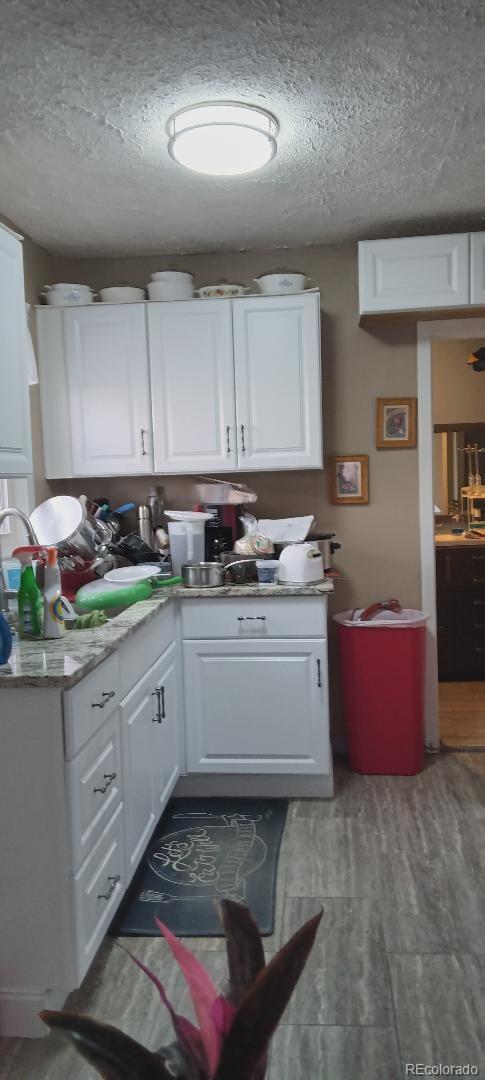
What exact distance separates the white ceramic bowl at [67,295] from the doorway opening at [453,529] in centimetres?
153

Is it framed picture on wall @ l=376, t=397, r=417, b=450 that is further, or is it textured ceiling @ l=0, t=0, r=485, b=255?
framed picture on wall @ l=376, t=397, r=417, b=450

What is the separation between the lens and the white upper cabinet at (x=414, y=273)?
3.23 meters

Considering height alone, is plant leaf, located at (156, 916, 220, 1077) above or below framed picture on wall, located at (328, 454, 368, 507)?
below

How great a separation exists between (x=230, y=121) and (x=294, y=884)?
2.37 metres

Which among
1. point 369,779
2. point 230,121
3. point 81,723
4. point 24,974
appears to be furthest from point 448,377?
A: point 24,974

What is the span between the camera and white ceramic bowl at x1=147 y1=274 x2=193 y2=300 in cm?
343

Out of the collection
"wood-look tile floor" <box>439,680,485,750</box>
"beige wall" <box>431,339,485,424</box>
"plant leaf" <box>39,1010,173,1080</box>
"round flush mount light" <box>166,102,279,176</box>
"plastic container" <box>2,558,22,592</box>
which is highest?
"round flush mount light" <box>166,102,279,176</box>

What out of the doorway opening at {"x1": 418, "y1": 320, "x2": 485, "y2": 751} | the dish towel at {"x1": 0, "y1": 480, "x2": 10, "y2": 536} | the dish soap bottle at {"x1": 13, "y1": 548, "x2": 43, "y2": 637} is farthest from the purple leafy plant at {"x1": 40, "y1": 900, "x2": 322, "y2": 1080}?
the doorway opening at {"x1": 418, "y1": 320, "x2": 485, "y2": 751}

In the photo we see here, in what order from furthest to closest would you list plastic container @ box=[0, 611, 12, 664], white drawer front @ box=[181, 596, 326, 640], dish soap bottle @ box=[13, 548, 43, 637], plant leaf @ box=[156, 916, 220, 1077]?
white drawer front @ box=[181, 596, 326, 640] < dish soap bottle @ box=[13, 548, 43, 637] < plastic container @ box=[0, 611, 12, 664] < plant leaf @ box=[156, 916, 220, 1077]

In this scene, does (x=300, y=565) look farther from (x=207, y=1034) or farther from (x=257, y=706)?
(x=207, y=1034)

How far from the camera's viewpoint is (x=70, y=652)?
2.02 metres

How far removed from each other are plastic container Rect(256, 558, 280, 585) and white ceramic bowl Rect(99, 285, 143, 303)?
4.26 feet

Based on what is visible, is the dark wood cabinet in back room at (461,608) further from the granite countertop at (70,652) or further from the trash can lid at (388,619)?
the granite countertop at (70,652)

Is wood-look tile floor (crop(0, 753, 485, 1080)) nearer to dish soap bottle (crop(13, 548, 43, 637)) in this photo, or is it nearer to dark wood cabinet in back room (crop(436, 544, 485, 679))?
dish soap bottle (crop(13, 548, 43, 637))
